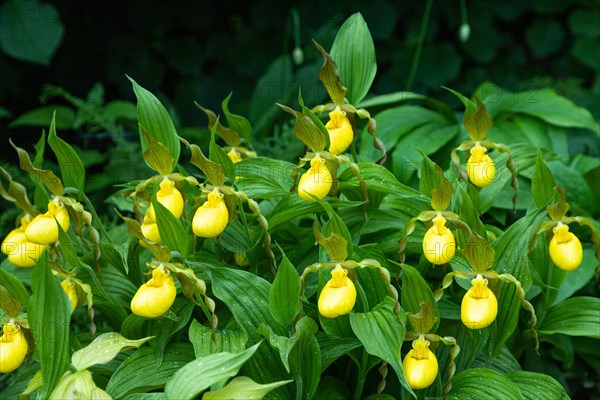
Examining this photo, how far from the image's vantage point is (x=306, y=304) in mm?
1425

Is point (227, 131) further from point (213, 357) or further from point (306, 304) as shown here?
point (213, 357)

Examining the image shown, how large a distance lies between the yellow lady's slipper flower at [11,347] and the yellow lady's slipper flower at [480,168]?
2.78 feet

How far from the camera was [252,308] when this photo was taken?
1.38 m

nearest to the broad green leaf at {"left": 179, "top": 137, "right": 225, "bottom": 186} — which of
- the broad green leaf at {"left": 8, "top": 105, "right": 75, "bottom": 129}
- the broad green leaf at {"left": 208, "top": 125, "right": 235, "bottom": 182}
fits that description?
the broad green leaf at {"left": 208, "top": 125, "right": 235, "bottom": 182}

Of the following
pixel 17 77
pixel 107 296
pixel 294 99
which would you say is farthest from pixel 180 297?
pixel 17 77

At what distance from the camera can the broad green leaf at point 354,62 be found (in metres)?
1.54

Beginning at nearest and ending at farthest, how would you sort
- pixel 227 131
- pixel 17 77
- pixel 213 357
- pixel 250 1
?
pixel 213 357, pixel 227 131, pixel 17 77, pixel 250 1

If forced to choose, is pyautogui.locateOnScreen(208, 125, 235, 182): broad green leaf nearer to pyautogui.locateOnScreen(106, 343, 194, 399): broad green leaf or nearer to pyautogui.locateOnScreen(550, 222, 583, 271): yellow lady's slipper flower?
pyautogui.locateOnScreen(106, 343, 194, 399): broad green leaf

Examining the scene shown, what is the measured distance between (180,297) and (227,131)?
34 centimetres

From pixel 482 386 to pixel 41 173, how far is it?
2.80 ft

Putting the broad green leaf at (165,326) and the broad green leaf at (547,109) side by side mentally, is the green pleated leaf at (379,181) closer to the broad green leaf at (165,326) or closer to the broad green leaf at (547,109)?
the broad green leaf at (165,326)

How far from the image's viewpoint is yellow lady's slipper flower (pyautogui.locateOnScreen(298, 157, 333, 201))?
1.37m

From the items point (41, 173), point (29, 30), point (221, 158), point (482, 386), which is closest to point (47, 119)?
point (29, 30)

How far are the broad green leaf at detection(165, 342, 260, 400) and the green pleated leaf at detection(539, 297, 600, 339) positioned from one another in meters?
0.72
